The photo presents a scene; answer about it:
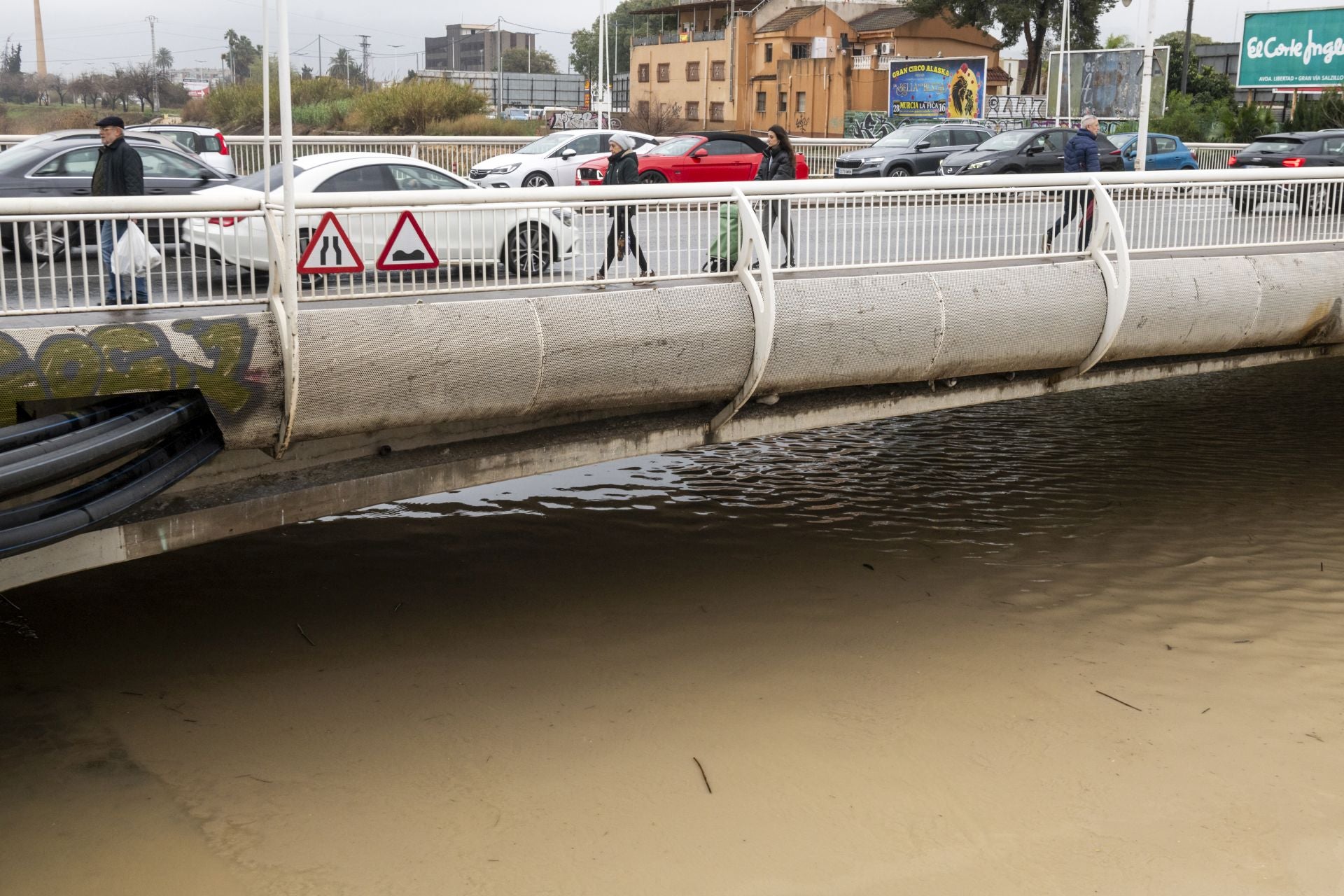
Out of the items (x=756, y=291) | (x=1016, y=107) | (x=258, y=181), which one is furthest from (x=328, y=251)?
(x=1016, y=107)

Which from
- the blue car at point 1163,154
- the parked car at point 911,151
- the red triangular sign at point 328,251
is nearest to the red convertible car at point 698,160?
the parked car at point 911,151

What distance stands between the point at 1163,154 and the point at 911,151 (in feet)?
16.8

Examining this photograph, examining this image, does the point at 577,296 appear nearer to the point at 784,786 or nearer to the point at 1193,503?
the point at 784,786

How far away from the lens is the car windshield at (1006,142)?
24938mm

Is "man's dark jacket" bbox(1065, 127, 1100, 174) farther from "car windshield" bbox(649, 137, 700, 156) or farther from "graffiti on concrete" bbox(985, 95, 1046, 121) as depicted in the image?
"graffiti on concrete" bbox(985, 95, 1046, 121)

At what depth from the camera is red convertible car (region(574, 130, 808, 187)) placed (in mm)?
23406

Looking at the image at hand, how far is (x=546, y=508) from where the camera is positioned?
10.8m

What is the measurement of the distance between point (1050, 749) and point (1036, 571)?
271 cm

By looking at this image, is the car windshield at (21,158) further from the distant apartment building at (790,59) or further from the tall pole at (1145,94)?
the distant apartment building at (790,59)

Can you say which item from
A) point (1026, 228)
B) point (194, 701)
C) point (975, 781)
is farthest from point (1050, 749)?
point (194, 701)

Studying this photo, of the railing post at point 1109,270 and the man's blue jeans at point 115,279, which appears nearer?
the man's blue jeans at point 115,279

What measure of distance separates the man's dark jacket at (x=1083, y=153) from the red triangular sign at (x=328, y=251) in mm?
7938

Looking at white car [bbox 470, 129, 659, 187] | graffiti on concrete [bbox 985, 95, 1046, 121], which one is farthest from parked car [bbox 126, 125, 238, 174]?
graffiti on concrete [bbox 985, 95, 1046, 121]

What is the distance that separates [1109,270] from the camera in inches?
323
